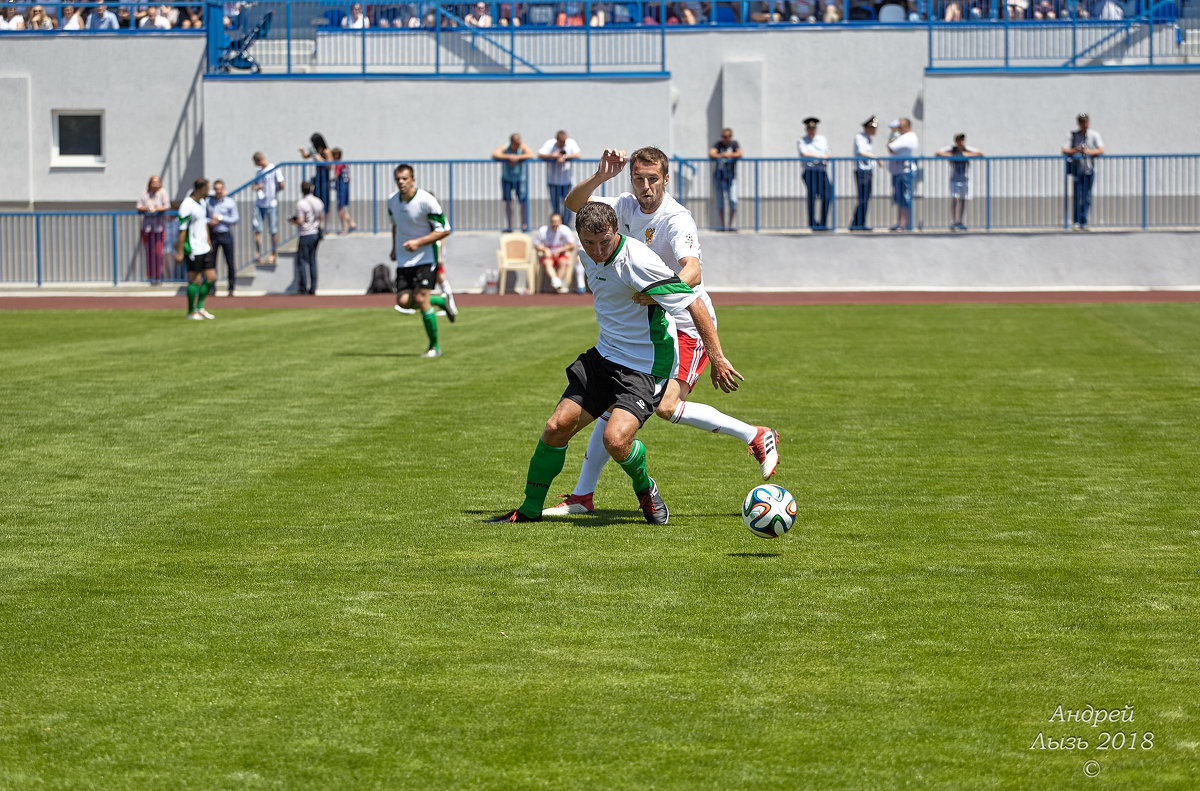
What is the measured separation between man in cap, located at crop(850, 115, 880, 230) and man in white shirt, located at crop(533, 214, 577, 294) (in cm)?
611

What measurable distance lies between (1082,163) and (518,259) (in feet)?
38.8

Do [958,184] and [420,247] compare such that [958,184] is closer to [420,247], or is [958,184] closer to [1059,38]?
[1059,38]

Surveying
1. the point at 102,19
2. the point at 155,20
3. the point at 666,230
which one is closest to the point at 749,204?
the point at 155,20

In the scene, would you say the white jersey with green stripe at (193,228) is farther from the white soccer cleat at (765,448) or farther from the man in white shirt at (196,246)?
the white soccer cleat at (765,448)

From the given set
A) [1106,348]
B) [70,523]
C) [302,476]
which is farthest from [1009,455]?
[1106,348]

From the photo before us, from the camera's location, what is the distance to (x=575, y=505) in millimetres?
8328

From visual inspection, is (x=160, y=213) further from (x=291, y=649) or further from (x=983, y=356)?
(x=291, y=649)

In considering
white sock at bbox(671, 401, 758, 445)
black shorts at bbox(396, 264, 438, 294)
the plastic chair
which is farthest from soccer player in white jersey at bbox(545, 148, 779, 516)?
the plastic chair

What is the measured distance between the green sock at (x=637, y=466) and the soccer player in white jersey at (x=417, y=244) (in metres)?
8.66

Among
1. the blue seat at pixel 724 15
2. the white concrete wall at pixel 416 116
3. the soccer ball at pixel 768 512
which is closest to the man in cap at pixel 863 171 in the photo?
the white concrete wall at pixel 416 116

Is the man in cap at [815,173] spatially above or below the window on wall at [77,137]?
below

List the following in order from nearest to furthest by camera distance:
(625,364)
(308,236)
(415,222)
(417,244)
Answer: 1. (625,364)
2. (417,244)
3. (415,222)
4. (308,236)

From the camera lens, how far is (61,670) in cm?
525

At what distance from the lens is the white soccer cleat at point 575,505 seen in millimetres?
8281
